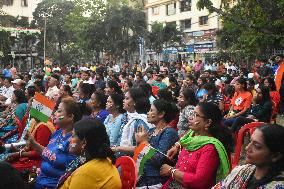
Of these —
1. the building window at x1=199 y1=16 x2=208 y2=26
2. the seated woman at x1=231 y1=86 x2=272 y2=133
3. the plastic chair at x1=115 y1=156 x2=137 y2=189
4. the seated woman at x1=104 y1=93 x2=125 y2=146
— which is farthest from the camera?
the building window at x1=199 y1=16 x2=208 y2=26

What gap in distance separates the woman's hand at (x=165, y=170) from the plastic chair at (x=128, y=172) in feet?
1.12

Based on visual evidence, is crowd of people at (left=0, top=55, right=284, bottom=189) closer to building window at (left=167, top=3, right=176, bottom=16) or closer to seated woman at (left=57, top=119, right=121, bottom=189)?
seated woman at (left=57, top=119, right=121, bottom=189)

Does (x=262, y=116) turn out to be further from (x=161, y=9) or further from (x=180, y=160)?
(x=161, y=9)

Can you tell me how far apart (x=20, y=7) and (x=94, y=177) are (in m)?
39.7

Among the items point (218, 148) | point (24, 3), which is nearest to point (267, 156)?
point (218, 148)

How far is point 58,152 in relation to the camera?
357cm

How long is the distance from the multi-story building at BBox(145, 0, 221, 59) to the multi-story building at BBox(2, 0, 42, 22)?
37.4 ft

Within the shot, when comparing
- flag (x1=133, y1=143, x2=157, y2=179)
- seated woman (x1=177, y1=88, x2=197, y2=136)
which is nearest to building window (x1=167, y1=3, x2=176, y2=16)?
seated woman (x1=177, y1=88, x2=197, y2=136)

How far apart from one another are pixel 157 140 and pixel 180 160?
1.57ft

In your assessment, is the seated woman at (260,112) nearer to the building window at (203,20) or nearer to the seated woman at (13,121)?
the seated woman at (13,121)

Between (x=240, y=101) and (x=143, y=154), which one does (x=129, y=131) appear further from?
(x=240, y=101)

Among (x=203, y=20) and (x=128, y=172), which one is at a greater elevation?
(x=203, y=20)

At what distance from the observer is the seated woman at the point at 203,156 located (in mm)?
3035

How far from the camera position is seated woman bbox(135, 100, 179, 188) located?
335 centimetres
